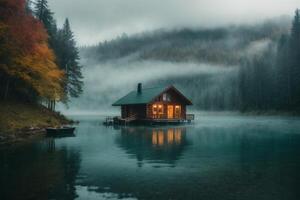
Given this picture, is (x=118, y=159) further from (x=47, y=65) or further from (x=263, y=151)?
(x=47, y=65)

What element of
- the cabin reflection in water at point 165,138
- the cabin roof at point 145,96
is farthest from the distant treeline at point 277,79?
the cabin reflection in water at point 165,138

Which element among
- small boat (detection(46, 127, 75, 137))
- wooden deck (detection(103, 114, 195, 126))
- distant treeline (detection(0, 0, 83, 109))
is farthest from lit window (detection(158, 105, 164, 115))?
small boat (detection(46, 127, 75, 137))

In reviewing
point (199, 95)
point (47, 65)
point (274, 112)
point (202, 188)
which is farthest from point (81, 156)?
point (199, 95)

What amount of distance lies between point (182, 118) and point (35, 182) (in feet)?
172

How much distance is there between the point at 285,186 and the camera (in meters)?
12.8

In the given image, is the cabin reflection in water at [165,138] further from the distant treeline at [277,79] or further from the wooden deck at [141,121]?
Answer: the distant treeline at [277,79]

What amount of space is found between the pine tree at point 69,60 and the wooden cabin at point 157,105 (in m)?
10.7

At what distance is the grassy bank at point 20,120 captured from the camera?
33084 mm

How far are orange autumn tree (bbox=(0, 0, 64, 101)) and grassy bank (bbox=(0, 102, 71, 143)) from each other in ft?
10.2

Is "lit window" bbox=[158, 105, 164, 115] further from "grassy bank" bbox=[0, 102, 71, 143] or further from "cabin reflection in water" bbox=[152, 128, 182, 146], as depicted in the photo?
"cabin reflection in water" bbox=[152, 128, 182, 146]

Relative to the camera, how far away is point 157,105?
61812 millimetres

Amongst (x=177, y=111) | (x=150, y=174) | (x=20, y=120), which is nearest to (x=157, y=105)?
(x=177, y=111)

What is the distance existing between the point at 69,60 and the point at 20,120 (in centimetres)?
2984

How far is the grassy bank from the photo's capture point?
3308cm
